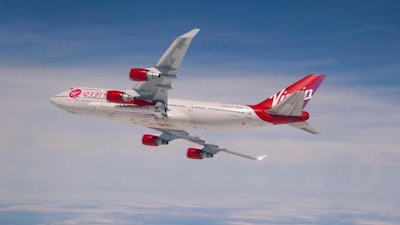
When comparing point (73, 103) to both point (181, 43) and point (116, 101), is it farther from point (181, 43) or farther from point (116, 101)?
point (181, 43)

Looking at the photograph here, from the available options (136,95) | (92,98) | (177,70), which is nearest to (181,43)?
(177,70)

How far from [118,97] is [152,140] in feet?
57.1

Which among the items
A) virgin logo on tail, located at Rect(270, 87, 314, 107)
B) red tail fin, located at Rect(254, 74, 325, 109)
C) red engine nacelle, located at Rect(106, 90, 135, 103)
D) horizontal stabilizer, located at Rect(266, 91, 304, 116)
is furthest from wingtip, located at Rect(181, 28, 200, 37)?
virgin logo on tail, located at Rect(270, 87, 314, 107)

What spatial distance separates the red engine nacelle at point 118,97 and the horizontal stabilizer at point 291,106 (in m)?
22.2

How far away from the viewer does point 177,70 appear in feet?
314

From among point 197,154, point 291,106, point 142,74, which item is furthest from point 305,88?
point 142,74

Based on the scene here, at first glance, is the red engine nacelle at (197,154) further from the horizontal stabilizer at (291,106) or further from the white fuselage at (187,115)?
the horizontal stabilizer at (291,106)

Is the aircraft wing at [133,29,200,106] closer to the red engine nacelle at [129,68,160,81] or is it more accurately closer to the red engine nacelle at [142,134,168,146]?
the red engine nacelle at [129,68,160,81]

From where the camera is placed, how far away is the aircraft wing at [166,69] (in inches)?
3674

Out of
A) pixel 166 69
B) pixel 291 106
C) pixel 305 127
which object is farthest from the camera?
pixel 305 127

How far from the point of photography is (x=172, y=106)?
106m

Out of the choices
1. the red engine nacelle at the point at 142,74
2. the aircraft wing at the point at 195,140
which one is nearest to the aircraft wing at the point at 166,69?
the red engine nacelle at the point at 142,74

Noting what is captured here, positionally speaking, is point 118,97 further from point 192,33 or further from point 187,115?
point 192,33

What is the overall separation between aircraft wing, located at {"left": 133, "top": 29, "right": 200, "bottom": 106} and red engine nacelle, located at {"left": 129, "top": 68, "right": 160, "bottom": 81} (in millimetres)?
575
